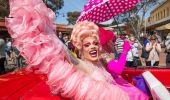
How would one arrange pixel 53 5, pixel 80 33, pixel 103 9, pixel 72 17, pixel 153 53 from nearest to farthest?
pixel 80 33
pixel 103 9
pixel 153 53
pixel 72 17
pixel 53 5

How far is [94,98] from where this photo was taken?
2338 mm

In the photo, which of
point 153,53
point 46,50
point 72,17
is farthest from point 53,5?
point 46,50

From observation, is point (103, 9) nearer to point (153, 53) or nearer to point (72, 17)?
point (153, 53)

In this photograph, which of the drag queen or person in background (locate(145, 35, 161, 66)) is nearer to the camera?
the drag queen

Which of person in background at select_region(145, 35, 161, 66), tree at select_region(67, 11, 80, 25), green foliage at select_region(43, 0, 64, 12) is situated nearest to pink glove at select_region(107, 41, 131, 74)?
green foliage at select_region(43, 0, 64, 12)

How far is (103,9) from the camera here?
3832 mm

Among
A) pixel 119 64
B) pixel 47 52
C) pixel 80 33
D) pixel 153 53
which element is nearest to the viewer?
pixel 47 52

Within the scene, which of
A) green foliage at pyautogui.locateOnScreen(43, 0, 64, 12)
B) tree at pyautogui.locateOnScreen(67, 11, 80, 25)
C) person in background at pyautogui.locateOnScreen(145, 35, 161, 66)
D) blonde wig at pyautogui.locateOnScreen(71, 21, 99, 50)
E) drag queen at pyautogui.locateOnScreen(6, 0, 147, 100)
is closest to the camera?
drag queen at pyautogui.locateOnScreen(6, 0, 147, 100)

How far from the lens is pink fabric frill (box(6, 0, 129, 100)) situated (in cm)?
226

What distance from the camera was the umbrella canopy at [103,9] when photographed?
3.65 metres

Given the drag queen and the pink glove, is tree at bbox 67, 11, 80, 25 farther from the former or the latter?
the drag queen

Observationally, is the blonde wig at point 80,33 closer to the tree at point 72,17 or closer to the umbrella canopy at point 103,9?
the umbrella canopy at point 103,9

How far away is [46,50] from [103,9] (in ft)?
5.37

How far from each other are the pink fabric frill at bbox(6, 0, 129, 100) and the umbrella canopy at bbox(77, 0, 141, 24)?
130 centimetres
